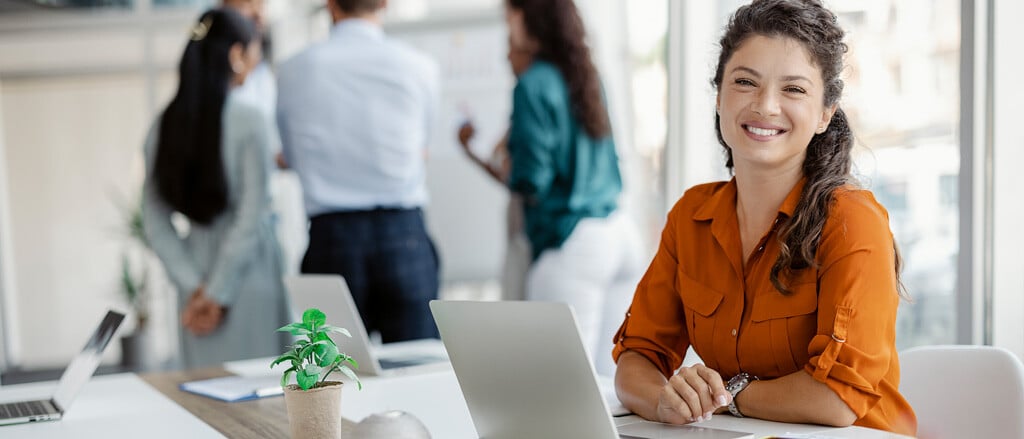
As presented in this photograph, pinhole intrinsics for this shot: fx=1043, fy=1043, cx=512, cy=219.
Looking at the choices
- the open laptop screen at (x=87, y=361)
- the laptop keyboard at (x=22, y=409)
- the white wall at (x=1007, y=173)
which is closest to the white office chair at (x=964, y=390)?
the white wall at (x=1007, y=173)

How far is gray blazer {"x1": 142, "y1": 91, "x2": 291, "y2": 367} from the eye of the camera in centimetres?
383

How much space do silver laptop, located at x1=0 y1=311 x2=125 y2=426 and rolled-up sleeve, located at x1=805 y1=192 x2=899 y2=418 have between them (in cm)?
138

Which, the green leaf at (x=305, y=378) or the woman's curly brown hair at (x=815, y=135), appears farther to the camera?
the woman's curly brown hair at (x=815, y=135)

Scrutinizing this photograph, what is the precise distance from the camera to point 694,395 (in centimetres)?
160

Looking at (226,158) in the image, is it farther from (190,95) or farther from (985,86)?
(985,86)

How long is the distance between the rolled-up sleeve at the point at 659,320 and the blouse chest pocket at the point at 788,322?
23 centimetres

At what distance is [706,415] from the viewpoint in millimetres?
1615

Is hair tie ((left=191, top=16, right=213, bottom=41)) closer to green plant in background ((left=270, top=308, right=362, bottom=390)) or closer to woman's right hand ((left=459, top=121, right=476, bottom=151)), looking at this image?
woman's right hand ((left=459, top=121, right=476, bottom=151))

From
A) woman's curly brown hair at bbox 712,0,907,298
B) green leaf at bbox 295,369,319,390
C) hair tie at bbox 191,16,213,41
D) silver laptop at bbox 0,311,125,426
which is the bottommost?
silver laptop at bbox 0,311,125,426

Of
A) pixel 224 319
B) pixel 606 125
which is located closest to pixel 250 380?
pixel 224 319

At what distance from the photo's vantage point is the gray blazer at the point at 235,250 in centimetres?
383

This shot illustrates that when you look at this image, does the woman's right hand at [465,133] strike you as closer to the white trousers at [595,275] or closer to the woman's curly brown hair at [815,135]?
the white trousers at [595,275]

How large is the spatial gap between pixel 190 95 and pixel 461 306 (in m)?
2.71

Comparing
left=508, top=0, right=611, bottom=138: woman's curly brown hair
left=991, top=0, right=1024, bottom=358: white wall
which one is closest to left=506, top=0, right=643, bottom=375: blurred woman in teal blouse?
left=508, top=0, right=611, bottom=138: woman's curly brown hair
